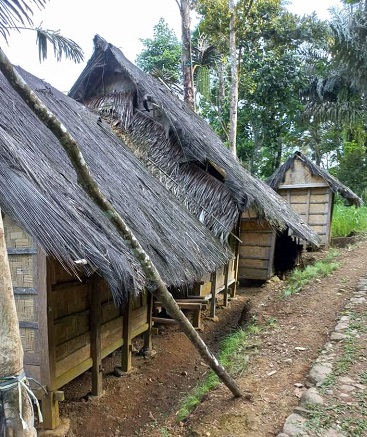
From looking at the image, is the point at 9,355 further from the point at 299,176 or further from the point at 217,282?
the point at 299,176

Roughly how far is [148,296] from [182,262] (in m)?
1.44

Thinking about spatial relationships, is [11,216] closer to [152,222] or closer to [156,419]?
[152,222]

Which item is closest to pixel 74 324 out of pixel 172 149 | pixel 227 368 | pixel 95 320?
pixel 95 320

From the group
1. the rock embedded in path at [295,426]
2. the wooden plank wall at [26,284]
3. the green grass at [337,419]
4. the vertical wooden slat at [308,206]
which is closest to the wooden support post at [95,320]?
the wooden plank wall at [26,284]

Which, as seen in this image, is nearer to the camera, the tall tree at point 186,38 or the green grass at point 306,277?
the green grass at point 306,277

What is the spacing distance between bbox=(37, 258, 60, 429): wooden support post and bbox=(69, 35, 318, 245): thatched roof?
3.76 meters

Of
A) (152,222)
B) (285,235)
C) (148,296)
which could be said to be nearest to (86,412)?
(148,296)

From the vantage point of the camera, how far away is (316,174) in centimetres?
1230

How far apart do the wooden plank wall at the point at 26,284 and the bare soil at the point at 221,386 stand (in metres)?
1.03

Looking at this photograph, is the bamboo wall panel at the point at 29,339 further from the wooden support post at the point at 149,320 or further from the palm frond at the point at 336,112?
the palm frond at the point at 336,112

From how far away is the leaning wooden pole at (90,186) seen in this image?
208cm

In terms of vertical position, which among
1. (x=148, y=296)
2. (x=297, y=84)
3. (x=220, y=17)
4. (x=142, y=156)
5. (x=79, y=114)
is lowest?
(x=148, y=296)

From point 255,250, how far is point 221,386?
6.77 m

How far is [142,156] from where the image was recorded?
7.39 meters
